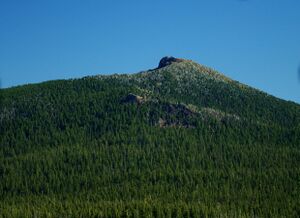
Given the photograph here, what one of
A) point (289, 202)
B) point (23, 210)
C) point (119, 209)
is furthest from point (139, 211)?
point (289, 202)

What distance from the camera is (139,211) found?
7156 inches

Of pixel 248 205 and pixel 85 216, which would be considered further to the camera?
pixel 248 205

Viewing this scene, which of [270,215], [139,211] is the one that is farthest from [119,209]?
[270,215]

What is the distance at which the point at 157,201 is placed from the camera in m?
197

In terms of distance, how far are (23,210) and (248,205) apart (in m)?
70.8

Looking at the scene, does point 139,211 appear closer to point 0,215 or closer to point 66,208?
point 66,208

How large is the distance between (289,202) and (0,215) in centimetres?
9015

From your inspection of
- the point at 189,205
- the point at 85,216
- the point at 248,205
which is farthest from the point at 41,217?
the point at 248,205

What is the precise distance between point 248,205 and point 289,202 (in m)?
13.3

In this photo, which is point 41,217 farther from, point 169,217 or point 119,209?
point 169,217

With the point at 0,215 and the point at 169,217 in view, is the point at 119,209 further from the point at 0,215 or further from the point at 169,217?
the point at 0,215

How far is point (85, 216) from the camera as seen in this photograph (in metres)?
178

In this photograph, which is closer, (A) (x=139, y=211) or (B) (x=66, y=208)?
(A) (x=139, y=211)

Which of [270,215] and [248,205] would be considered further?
[248,205]
